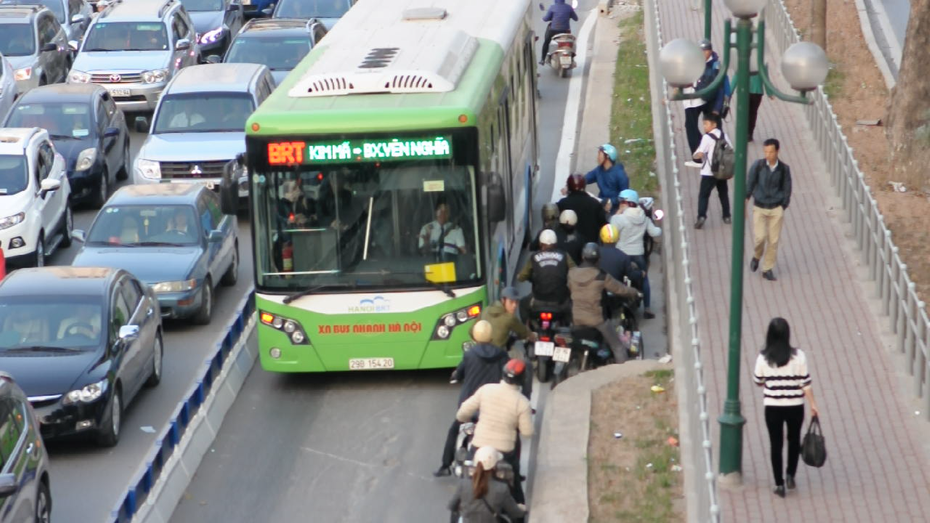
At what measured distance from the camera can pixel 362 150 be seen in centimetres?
1566

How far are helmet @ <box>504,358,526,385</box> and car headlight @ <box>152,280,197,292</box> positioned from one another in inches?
291

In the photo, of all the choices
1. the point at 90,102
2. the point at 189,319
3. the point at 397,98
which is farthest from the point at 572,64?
the point at 397,98

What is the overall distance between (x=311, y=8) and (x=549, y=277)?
20.4 m

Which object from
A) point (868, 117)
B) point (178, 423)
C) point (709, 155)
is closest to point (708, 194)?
point (709, 155)

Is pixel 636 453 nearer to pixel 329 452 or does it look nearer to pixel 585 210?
pixel 329 452

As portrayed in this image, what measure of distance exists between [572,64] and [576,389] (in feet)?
61.8

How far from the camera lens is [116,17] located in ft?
102

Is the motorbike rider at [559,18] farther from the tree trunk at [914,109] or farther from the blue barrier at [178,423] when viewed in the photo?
the blue barrier at [178,423]

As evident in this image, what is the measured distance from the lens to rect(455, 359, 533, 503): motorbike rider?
41.3 feet

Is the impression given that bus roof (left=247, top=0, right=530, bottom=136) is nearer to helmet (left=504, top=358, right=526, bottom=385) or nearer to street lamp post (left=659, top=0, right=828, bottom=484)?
street lamp post (left=659, top=0, right=828, bottom=484)

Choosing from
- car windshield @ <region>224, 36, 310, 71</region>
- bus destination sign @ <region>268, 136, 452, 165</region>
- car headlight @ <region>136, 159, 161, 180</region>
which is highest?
bus destination sign @ <region>268, 136, 452, 165</region>

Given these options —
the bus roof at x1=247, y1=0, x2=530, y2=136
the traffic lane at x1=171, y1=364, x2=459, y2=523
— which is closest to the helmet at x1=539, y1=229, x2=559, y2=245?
the bus roof at x1=247, y1=0, x2=530, y2=136

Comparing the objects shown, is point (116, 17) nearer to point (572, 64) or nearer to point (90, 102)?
point (90, 102)

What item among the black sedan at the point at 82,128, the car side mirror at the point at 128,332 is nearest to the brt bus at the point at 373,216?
the car side mirror at the point at 128,332
